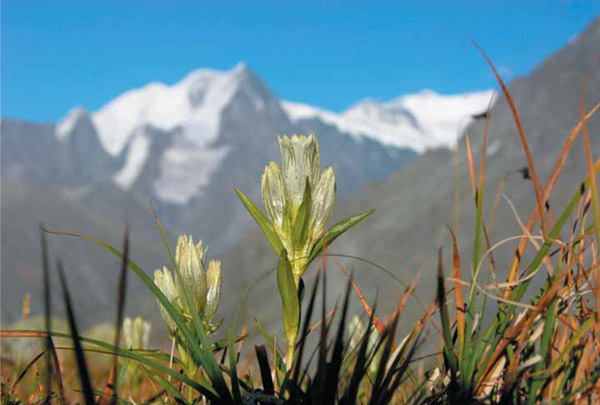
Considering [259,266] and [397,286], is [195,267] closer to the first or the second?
[397,286]

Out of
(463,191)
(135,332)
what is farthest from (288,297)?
(463,191)

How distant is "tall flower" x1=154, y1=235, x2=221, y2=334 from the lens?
1.40 m

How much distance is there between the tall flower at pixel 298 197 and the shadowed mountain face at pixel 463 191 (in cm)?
1638

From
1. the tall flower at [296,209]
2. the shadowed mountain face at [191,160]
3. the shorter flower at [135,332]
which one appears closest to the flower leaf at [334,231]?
the tall flower at [296,209]

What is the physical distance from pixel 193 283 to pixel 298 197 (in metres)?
0.34

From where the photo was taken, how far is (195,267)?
1399 mm

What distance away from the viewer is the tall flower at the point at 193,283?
140cm

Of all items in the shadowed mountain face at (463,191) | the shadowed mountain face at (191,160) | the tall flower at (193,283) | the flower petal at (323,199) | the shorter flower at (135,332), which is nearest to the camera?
→ the flower petal at (323,199)

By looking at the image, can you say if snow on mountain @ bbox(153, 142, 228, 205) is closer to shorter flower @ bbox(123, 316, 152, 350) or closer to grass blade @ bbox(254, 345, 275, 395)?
shorter flower @ bbox(123, 316, 152, 350)

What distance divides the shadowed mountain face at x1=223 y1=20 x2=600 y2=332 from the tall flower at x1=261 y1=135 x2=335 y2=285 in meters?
16.4

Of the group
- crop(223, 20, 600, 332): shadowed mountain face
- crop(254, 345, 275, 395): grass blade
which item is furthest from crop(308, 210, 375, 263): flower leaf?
crop(223, 20, 600, 332): shadowed mountain face

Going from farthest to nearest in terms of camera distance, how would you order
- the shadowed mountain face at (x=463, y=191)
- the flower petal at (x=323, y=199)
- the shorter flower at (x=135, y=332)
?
the shadowed mountain face at (x=463, y=191)
the shorter flower at (x=135, y=332)
the flower petal at (x=323, y=199)

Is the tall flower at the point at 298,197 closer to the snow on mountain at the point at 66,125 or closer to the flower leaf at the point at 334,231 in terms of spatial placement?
the flower leaf at the point at 334,231

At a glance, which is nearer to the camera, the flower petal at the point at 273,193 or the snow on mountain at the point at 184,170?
the flower petal at the point at 273,193
